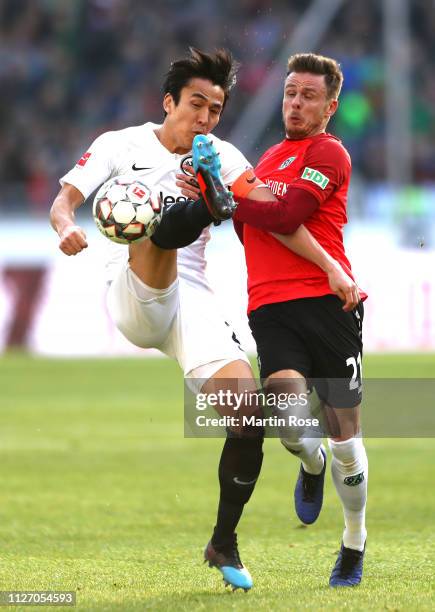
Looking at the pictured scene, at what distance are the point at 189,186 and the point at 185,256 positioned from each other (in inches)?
26.5

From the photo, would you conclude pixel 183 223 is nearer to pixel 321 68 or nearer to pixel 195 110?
pixel 195 110

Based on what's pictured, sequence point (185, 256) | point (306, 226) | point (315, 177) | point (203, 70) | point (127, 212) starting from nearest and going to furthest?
point (127, 212) < point (315, 177) < point (306, 226) < point (203, 70) < point (185, 256)

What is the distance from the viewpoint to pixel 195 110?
5891 millimetres

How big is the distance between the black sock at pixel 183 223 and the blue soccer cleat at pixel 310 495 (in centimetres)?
138

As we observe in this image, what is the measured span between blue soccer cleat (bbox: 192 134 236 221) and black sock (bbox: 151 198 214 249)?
152 millimetres

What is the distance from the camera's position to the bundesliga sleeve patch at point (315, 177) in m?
5.50

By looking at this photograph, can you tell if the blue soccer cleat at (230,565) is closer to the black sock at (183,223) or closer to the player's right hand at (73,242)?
the black sock at (183,223)

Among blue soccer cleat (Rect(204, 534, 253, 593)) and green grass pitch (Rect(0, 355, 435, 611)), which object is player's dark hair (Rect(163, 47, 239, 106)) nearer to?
blue soccer cleat (Rect(204, 534, 253, 593))

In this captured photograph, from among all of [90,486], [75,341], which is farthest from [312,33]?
[90,486]

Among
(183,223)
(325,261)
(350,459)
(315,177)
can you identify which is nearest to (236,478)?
(350,459)

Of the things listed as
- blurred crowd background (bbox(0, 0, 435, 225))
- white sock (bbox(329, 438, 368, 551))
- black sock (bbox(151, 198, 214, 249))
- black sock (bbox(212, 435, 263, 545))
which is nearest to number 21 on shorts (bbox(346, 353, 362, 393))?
white sock (bbox(329, 438, 368, 551))

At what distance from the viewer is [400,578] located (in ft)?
18.2

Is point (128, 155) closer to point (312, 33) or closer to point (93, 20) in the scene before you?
point (312, 33)

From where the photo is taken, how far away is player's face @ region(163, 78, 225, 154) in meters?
5.87
